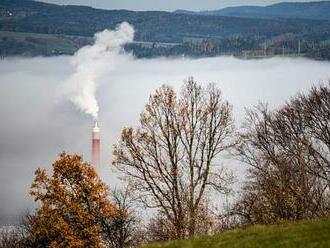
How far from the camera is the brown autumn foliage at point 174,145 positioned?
3406 centimetres

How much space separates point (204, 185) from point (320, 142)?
62.3 feet

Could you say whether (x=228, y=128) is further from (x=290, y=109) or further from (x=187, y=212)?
(x=290, y=109)

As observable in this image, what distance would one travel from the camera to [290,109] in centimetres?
4950

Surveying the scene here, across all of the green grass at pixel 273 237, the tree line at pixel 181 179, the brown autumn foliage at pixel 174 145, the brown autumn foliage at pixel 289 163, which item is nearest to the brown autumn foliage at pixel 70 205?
the tree line at pixel 181 179

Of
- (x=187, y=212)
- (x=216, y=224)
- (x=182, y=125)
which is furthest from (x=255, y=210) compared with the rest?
(x=182, y=125)

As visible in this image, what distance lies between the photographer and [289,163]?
40.2 metres

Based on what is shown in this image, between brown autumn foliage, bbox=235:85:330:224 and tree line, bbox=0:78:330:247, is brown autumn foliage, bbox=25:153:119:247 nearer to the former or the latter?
tree line, bbox=0:78:330:247

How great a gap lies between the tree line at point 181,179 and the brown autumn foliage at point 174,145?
0.20ft

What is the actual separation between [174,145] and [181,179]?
243cm

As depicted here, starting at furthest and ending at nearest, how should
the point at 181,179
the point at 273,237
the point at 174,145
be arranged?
the point at 181,179, the point at 174,145, the point at 273,237

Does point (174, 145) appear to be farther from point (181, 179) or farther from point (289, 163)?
point (289, 163)

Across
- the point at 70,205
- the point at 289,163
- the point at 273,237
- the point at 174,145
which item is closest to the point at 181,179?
the point at 174,145

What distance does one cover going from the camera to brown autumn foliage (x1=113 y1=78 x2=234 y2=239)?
112 ft

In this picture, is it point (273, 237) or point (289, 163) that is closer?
point (273, 237)
